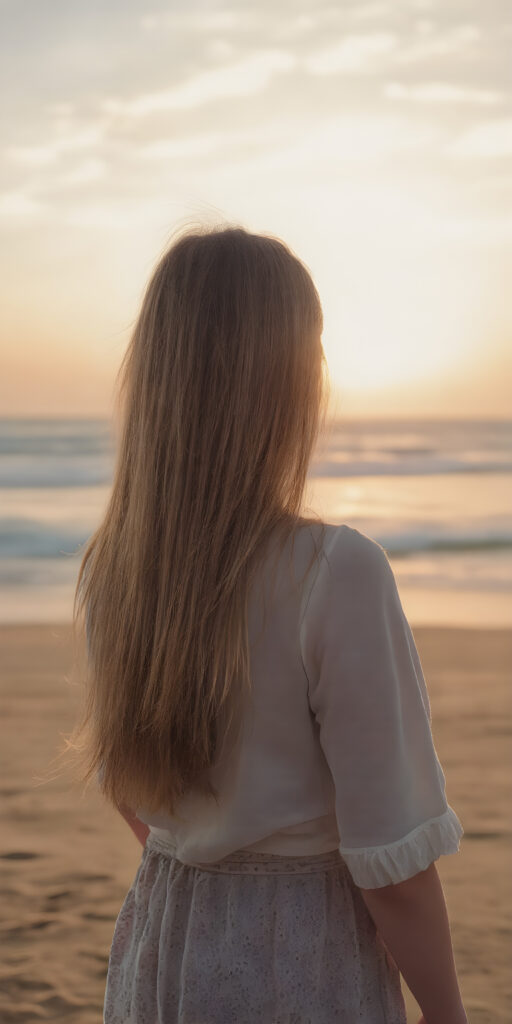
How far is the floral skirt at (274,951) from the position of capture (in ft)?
4.39

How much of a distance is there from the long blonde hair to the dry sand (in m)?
0.41

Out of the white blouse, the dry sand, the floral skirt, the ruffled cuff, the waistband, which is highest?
the white blouse

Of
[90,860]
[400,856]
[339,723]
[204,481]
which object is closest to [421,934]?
[400,856]

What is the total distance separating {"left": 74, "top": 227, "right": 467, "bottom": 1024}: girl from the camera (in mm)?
1244

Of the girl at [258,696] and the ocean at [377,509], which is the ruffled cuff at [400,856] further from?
the ocean at [377,509]

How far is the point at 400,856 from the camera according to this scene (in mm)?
1241

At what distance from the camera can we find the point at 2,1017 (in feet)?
10.2

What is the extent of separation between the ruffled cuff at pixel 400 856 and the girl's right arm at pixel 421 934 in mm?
25

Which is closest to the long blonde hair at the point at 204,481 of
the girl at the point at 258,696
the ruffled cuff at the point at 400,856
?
the girl at the point at 258,696

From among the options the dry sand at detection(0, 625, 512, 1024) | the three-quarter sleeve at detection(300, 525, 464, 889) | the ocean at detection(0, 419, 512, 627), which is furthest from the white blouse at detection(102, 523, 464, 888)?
the dry sand at detection(0, 625, 512, 1024)

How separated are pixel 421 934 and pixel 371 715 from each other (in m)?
0.29

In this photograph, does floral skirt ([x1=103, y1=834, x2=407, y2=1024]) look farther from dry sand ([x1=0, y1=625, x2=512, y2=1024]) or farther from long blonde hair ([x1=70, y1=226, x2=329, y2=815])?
dry sand ([x1=0, y1=625, x2=512, y2=1024])

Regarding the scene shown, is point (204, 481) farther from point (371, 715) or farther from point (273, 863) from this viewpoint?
point (273, 863)

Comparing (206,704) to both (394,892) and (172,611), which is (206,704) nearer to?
(172,611)
